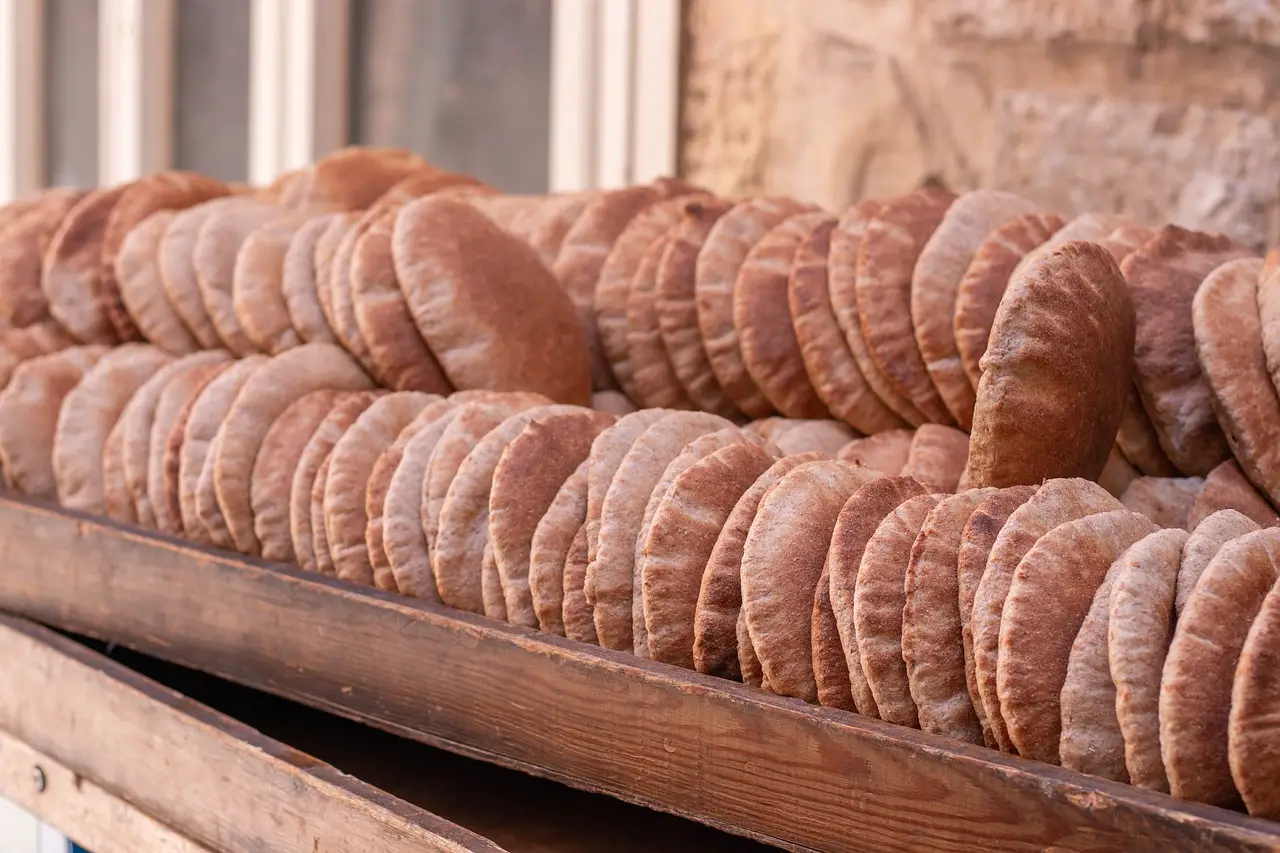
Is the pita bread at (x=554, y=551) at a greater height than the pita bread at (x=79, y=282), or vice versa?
the pita bread at (x=79, y=282)

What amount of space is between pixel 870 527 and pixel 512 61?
2801 millimetres

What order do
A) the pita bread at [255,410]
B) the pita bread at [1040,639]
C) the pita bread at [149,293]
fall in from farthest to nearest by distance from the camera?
1. the pita bread at [149,293]
2. the pita bread at [255,410]
3. the pita bread at [1040,639]

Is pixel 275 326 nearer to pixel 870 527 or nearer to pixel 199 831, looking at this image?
pixel 199 831

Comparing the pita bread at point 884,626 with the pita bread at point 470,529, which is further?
the pita bread at point 470,529

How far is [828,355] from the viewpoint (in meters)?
1.53

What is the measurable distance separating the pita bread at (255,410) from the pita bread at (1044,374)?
89 centimetres

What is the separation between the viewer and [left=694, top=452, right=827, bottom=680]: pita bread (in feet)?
3.70

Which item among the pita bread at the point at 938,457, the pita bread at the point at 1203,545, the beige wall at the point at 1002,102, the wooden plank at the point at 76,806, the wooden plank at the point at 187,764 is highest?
the beige wall at the point at 1002,102

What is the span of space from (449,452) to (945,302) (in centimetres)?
57

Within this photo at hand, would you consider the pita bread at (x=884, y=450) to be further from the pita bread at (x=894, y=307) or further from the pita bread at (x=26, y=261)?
the pita bread at (x=26, y=261)

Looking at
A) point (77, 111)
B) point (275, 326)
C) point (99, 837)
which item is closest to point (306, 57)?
point (77, 111)

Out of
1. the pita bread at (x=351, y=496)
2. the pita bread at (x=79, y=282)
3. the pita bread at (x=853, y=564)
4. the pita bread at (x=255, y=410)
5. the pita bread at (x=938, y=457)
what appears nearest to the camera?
the pita bread at (x=853, y=564)

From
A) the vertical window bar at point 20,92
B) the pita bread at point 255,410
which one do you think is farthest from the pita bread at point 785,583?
the vertical window bar at point 20,92

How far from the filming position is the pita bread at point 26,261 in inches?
85.3
